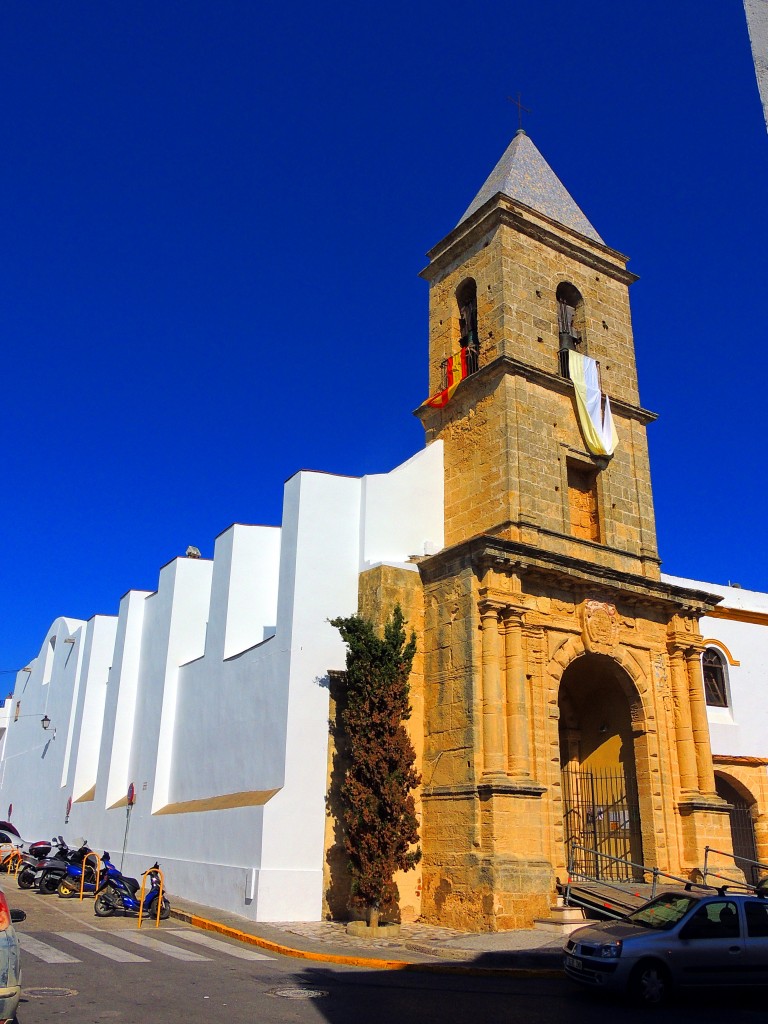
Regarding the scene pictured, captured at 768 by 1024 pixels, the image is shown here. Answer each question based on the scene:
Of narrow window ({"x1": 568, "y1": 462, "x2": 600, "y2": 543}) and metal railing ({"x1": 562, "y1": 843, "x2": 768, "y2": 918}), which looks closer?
metal railing ({"x1": 562, "y1": 843, "x2": 768, "y2": 918})

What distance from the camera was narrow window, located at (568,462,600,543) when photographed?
1880cm

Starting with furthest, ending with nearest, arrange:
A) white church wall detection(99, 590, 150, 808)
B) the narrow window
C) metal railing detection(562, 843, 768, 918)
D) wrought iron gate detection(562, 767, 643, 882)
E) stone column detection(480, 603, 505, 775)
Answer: white church wall detection(99, 590, 150, 808) → the narrow window → wrought iron gate detection(562, 767, 643, 882) → stone column detection(480, 603, 505, 775) → metal railing detection(562, 843, 768, 918)

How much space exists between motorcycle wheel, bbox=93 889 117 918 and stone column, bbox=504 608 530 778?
7295 millimetres

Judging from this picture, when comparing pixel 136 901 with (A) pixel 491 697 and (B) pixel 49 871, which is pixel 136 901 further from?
(A) pixel 491 697

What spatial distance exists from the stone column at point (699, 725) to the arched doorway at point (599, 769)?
51.7 inches

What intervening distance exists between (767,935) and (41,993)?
8152 millimetres

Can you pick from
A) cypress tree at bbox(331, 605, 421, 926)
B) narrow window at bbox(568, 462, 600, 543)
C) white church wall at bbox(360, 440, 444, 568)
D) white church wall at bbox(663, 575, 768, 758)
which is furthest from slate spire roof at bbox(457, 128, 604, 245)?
cypress tree at bbox(331, 605, 421, 926)

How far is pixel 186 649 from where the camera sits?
23156 millimetres

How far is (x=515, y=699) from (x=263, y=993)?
284 inches

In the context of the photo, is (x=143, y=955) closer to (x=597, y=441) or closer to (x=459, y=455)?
(x=459, y=455)

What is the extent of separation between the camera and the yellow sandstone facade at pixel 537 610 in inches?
591

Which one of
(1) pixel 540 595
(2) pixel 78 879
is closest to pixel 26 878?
(2) pixel 78 879

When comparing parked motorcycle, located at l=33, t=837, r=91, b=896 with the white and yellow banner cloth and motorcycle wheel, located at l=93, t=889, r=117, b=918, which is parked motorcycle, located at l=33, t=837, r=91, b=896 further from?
the white and yellow banner cloth

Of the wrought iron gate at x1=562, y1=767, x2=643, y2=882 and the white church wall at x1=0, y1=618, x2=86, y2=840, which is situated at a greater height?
the white church wall at x1=0, y1=618, x2=86, y2=840
